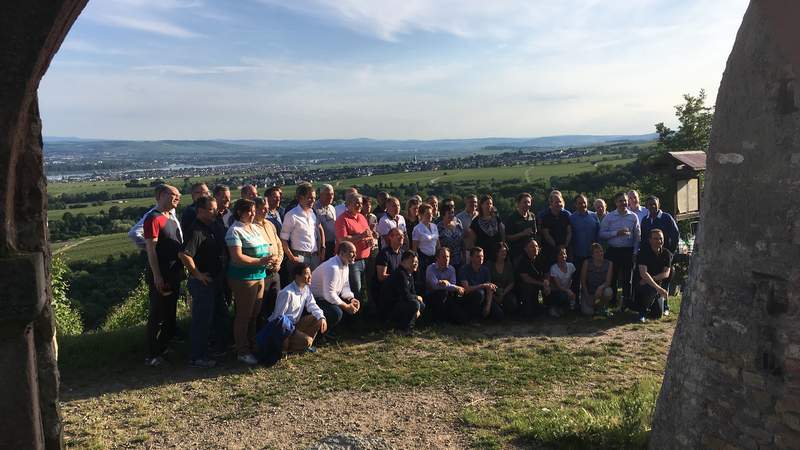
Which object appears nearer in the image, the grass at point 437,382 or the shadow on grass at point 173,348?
the grass at point 437,382

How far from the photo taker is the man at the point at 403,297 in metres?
7.70

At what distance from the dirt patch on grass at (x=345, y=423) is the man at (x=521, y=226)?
3343mm

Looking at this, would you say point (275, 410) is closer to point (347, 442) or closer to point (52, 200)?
point (347, 442)

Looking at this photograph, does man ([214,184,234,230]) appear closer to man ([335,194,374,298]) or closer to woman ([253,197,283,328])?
woman ([253,197,283,328])

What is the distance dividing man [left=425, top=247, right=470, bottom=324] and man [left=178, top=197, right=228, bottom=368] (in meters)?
2.91

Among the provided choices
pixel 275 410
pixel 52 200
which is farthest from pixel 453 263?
pixel 52 200

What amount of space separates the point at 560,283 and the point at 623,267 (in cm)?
100

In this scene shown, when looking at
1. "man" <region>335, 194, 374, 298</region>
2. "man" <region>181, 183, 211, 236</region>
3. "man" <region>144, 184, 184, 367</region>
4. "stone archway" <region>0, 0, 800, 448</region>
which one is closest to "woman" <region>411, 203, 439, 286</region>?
"man" <region>335, 194, 374, 298</region>

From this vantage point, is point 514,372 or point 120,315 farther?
point 120,315

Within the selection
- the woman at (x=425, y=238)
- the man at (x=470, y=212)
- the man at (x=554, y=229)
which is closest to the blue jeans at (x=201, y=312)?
the woman at (x=425, y=238)

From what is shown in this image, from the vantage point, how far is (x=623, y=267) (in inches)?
339

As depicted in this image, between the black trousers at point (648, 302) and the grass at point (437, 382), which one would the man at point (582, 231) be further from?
the grass at point (437, 382)

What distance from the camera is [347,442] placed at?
480cm

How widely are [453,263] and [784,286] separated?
16.6ft
